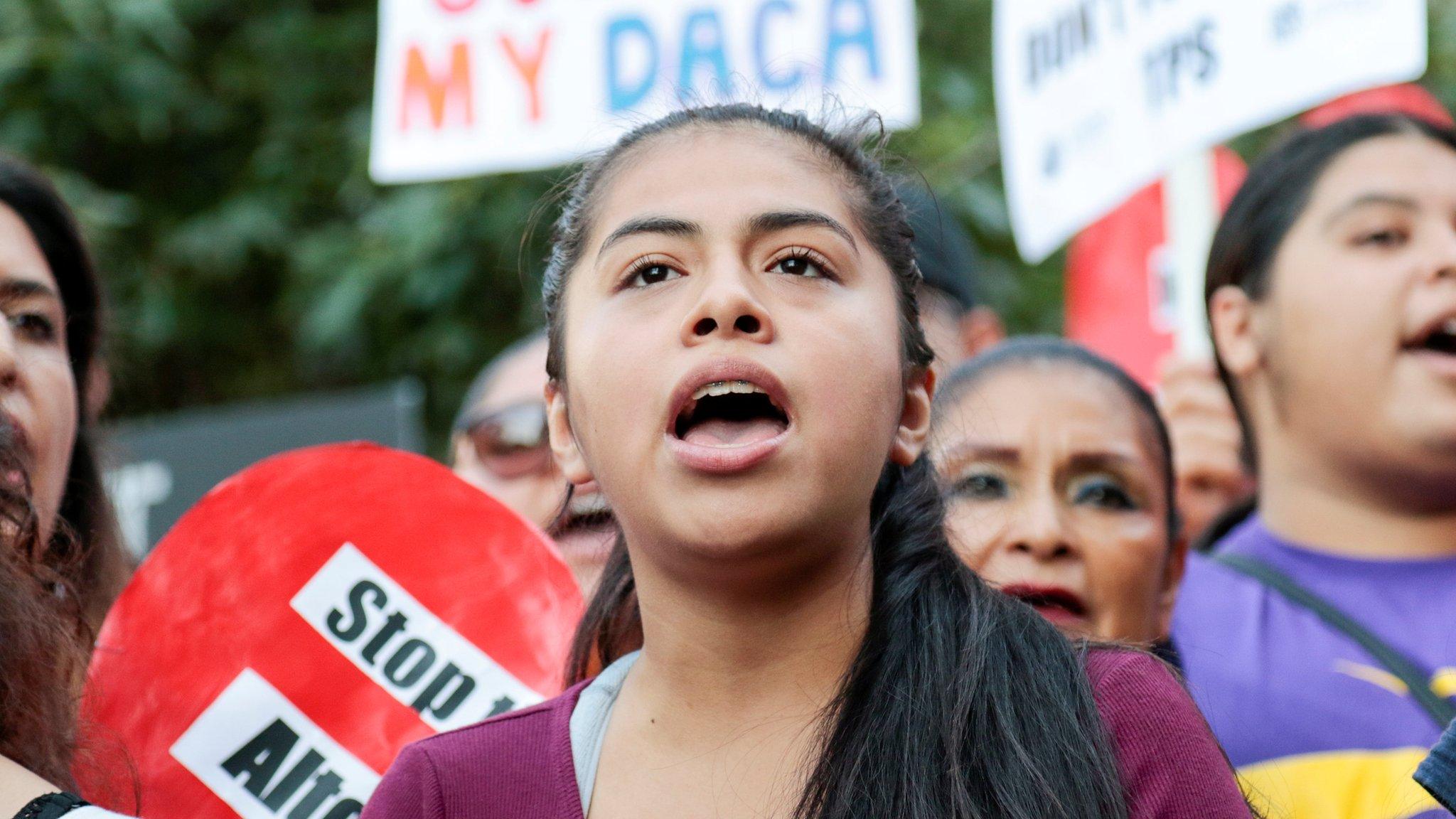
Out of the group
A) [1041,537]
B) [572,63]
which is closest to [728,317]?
[1041,537]

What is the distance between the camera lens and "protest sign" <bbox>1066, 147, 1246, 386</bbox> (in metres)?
4.89

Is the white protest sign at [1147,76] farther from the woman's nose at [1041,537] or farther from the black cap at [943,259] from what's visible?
the woman's nose at [1041,537]

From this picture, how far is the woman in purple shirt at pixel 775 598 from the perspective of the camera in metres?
1.60

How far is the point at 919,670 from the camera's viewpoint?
5.60 feet

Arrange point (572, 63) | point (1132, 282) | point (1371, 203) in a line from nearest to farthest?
point (1371, 203), point (572, 63), point (1132, 282)

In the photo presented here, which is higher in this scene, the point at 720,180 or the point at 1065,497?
the point at 720,180

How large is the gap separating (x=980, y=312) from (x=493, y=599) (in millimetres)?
2031

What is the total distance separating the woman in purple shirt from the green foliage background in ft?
14.7

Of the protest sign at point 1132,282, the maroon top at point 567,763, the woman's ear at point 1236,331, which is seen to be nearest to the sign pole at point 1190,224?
the protest sign at point 1132,282

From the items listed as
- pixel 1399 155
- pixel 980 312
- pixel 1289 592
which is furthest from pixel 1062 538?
pixel 980 312

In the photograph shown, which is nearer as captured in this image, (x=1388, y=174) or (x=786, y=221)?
(x=786, y=221)

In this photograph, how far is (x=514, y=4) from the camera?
14.5 ft

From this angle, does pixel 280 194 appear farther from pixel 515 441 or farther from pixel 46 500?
pixel 46 500

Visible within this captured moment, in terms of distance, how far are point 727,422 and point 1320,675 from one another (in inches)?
41.7
